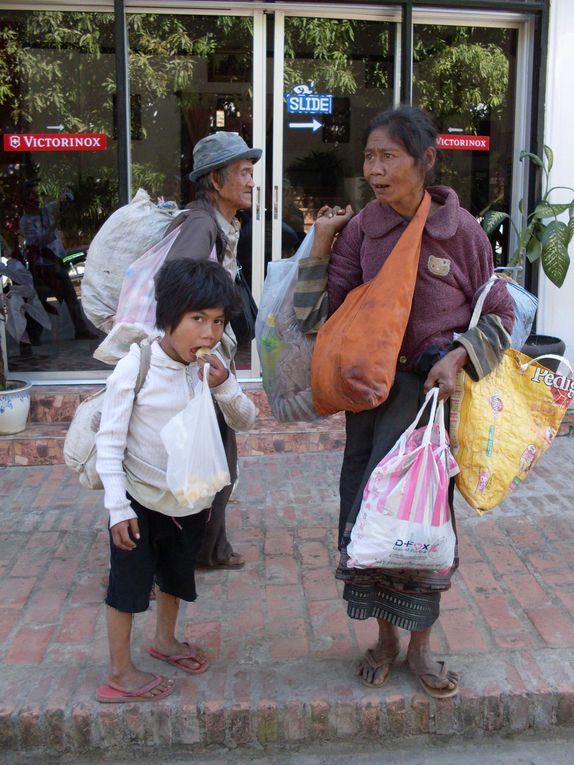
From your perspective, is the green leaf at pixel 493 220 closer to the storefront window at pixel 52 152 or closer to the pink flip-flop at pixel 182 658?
the storefront window at pixel 52 152

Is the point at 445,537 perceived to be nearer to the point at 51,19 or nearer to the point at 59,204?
the point at 59,204

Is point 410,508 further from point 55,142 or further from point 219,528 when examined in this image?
point 55,142

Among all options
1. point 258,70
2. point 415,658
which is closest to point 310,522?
point 415,658

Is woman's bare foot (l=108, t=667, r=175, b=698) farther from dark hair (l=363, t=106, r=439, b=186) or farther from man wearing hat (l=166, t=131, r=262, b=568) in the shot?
dark hair (l=363, t=106, r=439, b=186)

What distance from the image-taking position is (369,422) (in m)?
2.83

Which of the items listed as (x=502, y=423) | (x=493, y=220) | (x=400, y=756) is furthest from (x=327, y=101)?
(x=400, y=756)

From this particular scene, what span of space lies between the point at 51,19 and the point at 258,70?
1.39 m

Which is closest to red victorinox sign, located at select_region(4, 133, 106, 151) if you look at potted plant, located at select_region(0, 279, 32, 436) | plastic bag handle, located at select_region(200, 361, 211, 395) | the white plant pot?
potted plant, located at select_region(0, 279, 32, 436)

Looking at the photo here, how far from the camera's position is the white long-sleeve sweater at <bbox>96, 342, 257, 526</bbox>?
8.47 ft

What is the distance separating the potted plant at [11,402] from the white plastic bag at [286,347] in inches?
113

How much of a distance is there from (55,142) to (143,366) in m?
3.80

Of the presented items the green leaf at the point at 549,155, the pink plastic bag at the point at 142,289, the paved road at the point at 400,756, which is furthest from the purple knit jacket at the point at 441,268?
the green leaf at the point at 549,155

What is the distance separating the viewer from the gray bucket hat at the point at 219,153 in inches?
134

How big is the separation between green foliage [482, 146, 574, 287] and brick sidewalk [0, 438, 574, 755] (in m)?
1.66
